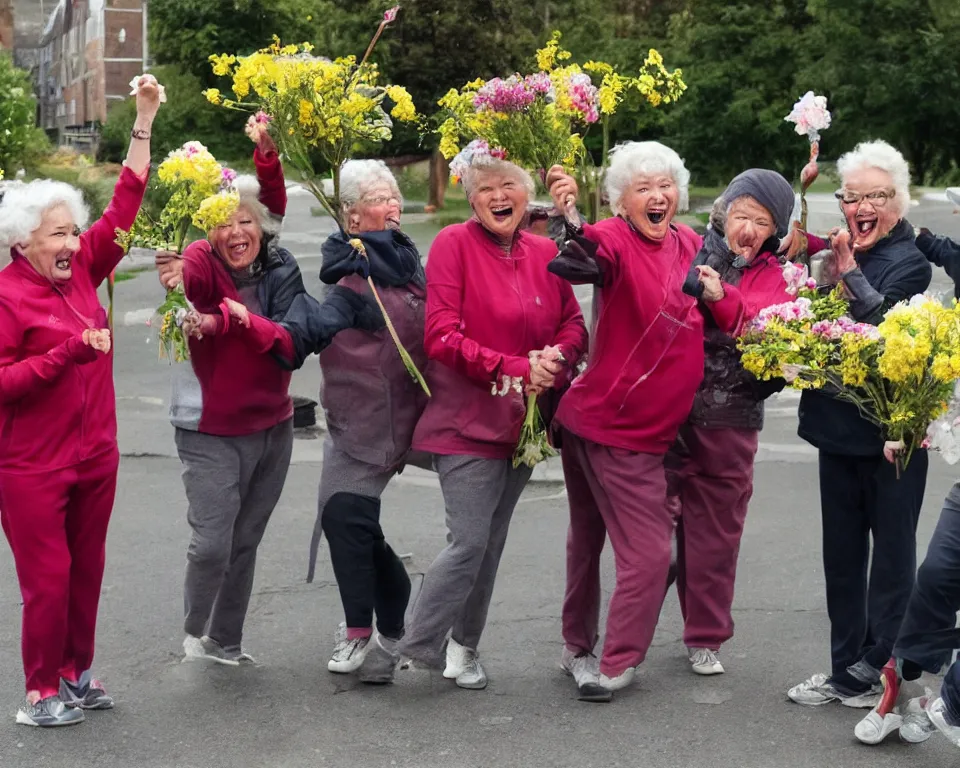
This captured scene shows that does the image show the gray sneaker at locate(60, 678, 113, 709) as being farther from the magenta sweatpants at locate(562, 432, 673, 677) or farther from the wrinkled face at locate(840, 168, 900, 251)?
the wrinkled face at locate(840, 168, 900, 251)

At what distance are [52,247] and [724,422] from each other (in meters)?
2.52

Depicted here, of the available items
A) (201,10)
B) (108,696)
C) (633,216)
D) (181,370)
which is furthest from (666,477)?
(201,10)

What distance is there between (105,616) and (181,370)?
1569mm

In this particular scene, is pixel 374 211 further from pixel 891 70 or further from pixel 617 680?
pixel 891 70

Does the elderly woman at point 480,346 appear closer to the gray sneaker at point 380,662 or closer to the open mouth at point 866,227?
the gray sneaker at point 380,662

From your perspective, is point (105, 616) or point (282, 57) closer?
point (282, 57)

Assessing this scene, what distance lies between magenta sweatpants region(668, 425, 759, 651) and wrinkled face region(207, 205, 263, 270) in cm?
178

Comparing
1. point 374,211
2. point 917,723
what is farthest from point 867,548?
point 374,211

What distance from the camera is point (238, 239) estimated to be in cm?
548

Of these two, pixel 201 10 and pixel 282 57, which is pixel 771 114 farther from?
pixel 282 57

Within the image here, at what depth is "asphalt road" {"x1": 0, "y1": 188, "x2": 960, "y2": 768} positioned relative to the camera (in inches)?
196

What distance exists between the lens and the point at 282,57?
5.62 m

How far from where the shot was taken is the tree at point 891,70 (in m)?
32.2

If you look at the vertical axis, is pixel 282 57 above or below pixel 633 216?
above
